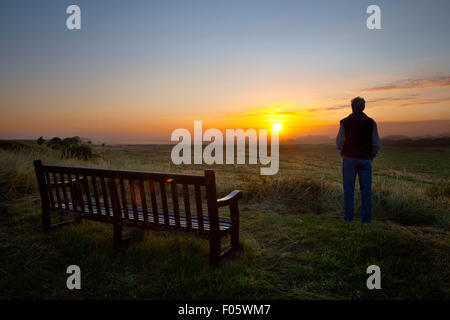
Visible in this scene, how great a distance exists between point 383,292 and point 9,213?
6556 mm

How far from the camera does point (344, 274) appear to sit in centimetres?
323

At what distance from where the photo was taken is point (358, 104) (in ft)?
16.1

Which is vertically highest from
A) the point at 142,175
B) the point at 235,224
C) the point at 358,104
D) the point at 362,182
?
the point at 358,104

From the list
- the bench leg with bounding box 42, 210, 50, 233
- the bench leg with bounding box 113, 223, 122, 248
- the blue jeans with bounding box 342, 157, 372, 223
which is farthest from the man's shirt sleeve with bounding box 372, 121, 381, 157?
the bench leg with bounding box 42, 210, 50, 233

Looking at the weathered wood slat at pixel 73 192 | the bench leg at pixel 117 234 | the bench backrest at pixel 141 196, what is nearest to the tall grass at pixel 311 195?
the bench backrest at pixel 141 196

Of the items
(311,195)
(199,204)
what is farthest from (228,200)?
(311,195)

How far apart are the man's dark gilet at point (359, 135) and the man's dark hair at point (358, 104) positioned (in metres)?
0.08

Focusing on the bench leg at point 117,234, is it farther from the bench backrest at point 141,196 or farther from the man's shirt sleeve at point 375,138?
the man's shirt sleeve at point 375,138

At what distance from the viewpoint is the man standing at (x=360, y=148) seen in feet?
16.1

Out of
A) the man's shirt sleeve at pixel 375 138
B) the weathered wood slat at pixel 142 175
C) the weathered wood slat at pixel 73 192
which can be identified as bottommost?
the weathered wood slat at pixel 73 192

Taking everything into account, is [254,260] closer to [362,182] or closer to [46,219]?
[362,182]

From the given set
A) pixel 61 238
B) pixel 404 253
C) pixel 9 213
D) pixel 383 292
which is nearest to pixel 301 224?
pixel 404 253

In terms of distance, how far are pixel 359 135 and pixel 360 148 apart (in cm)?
23
